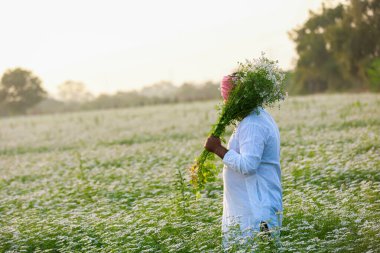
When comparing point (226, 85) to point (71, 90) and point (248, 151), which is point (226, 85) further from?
point (71, 90)

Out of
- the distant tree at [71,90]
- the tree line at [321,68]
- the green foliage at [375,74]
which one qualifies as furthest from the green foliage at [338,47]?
the distant tree at [71,90]

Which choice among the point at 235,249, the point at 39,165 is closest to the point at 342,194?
the point at 235,249

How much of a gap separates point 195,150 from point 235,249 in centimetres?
1201

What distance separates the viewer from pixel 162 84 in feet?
500

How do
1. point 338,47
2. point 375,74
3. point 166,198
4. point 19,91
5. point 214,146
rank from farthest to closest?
point 19,91 → point 338,47 → point 375,74 → point 166,198 → point 214,146

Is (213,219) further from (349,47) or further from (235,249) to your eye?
(349,47)

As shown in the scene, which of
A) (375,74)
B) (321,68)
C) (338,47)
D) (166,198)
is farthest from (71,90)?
(166,198)

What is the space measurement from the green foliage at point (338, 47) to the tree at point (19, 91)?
39.2 metres

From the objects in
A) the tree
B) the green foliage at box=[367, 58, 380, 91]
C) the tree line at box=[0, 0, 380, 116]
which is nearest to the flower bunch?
the tree line at box=[0, 0, 380, 116]

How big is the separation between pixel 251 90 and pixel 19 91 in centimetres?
8946

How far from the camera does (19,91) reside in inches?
3600

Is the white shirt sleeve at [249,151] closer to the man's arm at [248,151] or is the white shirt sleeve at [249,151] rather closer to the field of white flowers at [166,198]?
the man's arm at [248,151]

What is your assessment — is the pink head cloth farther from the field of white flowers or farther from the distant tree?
the distant tree

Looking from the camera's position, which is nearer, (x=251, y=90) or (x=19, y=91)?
(x=251, y=90)
